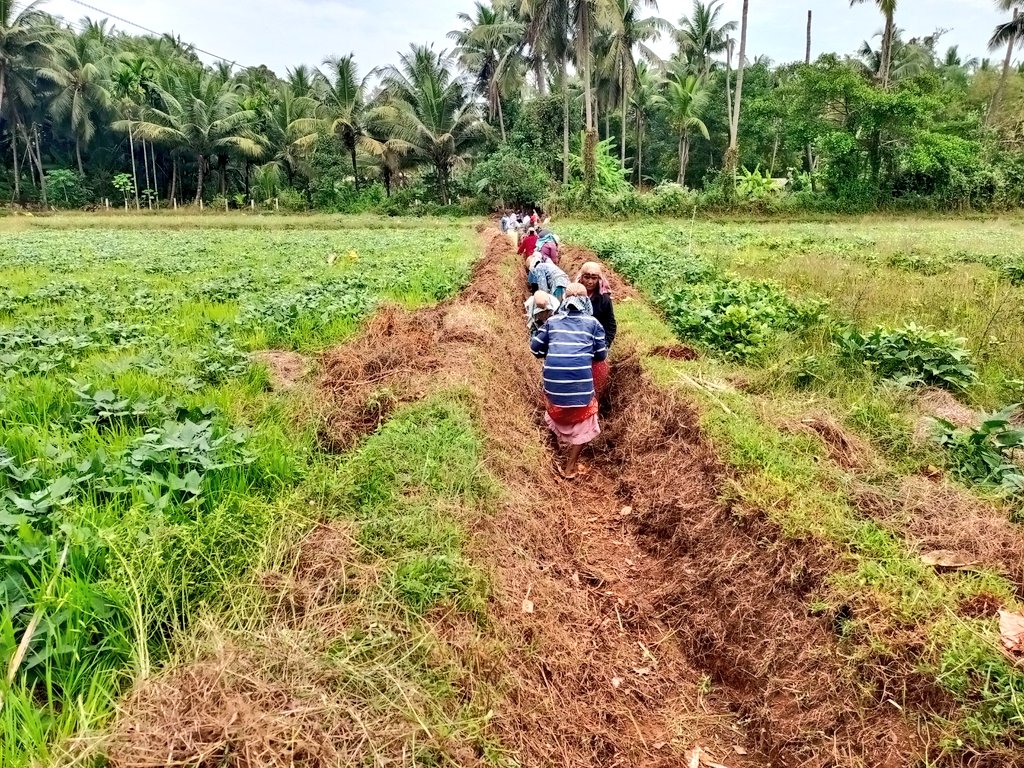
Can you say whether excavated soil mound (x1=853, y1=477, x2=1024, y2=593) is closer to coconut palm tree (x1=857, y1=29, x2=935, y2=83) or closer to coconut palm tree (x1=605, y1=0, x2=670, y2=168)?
coconut palm tree (x1=605, y1=0, x2=670, y2=168)

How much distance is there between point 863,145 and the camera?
31.0 metres

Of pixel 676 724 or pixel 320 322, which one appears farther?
pixel 320 322

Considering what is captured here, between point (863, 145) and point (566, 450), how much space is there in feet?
108

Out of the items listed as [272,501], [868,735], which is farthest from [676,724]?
[272,501]

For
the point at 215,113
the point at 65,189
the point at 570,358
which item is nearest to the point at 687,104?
the point at 215,113

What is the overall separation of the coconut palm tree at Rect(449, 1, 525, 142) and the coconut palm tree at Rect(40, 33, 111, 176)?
950 inches

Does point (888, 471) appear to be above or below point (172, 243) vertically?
below

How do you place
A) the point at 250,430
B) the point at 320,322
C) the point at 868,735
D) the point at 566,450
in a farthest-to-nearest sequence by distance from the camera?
the point at 320,322
the point at 566,450
the point at 250,430
the point at 868,735

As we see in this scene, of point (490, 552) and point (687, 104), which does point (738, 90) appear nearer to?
point (687, 104)

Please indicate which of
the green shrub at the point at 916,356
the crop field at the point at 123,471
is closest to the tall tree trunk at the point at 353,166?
the crop field at the point at 123,471

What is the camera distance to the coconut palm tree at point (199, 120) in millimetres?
36969

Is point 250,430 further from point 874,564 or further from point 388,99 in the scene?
point 388,99

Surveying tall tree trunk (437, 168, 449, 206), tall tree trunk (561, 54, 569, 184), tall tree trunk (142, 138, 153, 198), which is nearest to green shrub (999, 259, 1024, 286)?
tall tree trunk (561, 54, 569, 184)

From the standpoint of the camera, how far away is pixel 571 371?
5746mm
